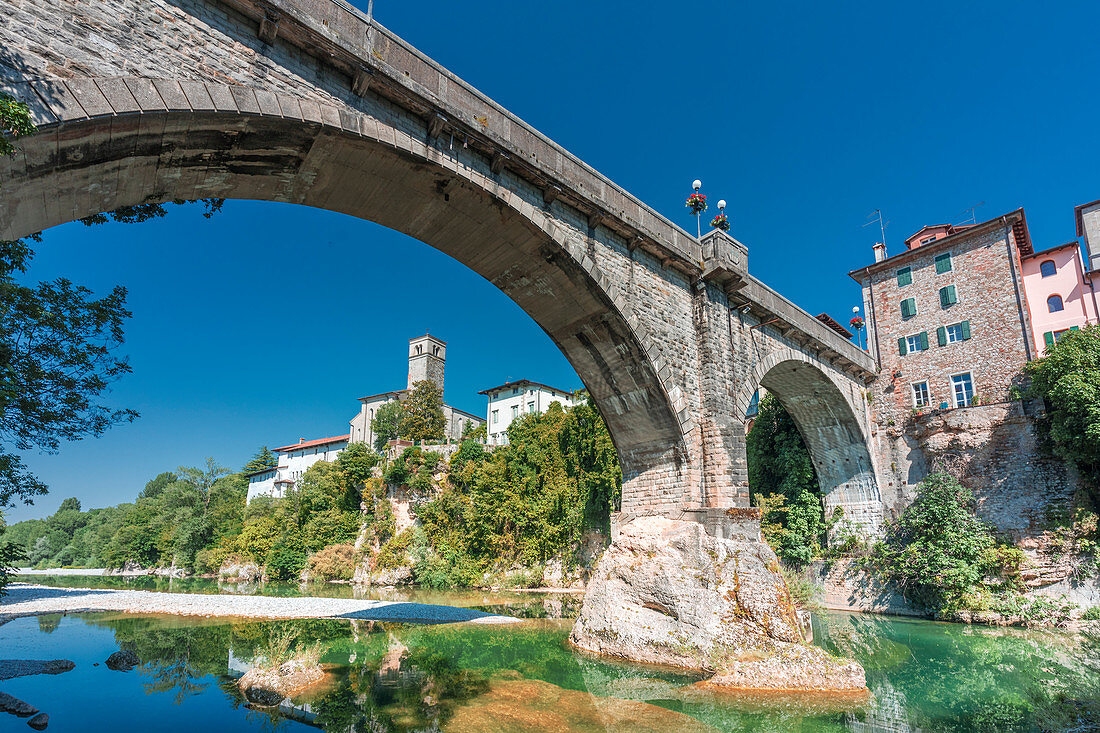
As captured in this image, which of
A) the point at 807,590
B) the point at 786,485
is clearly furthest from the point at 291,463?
the point at 807,590

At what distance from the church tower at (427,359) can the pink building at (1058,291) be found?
144ft

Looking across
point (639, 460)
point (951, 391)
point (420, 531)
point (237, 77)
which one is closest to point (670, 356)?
point (639, 460)

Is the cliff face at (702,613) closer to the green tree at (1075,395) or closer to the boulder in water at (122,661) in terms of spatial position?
the boulder in water at (122,661)

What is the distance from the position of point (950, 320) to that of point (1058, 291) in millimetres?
8108

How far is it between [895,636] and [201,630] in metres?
18.3

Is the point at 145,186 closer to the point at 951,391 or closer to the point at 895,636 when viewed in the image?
the point at 895,636

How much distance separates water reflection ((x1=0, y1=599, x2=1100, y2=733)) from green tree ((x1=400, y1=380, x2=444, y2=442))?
2820 cm

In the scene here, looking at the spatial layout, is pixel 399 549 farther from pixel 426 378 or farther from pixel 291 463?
pixel 291 463

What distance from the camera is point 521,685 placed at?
9.45 metres

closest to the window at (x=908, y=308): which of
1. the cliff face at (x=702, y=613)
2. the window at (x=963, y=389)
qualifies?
the window at (x=963, y=389)

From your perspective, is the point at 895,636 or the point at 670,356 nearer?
the point at 670,356

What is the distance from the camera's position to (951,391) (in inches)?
843

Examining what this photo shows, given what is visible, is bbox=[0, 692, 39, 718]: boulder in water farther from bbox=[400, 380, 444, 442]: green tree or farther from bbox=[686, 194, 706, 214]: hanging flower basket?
bbox=[400, 380, 444, 442]: green tree

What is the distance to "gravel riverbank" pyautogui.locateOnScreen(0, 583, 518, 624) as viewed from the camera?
16.8m
